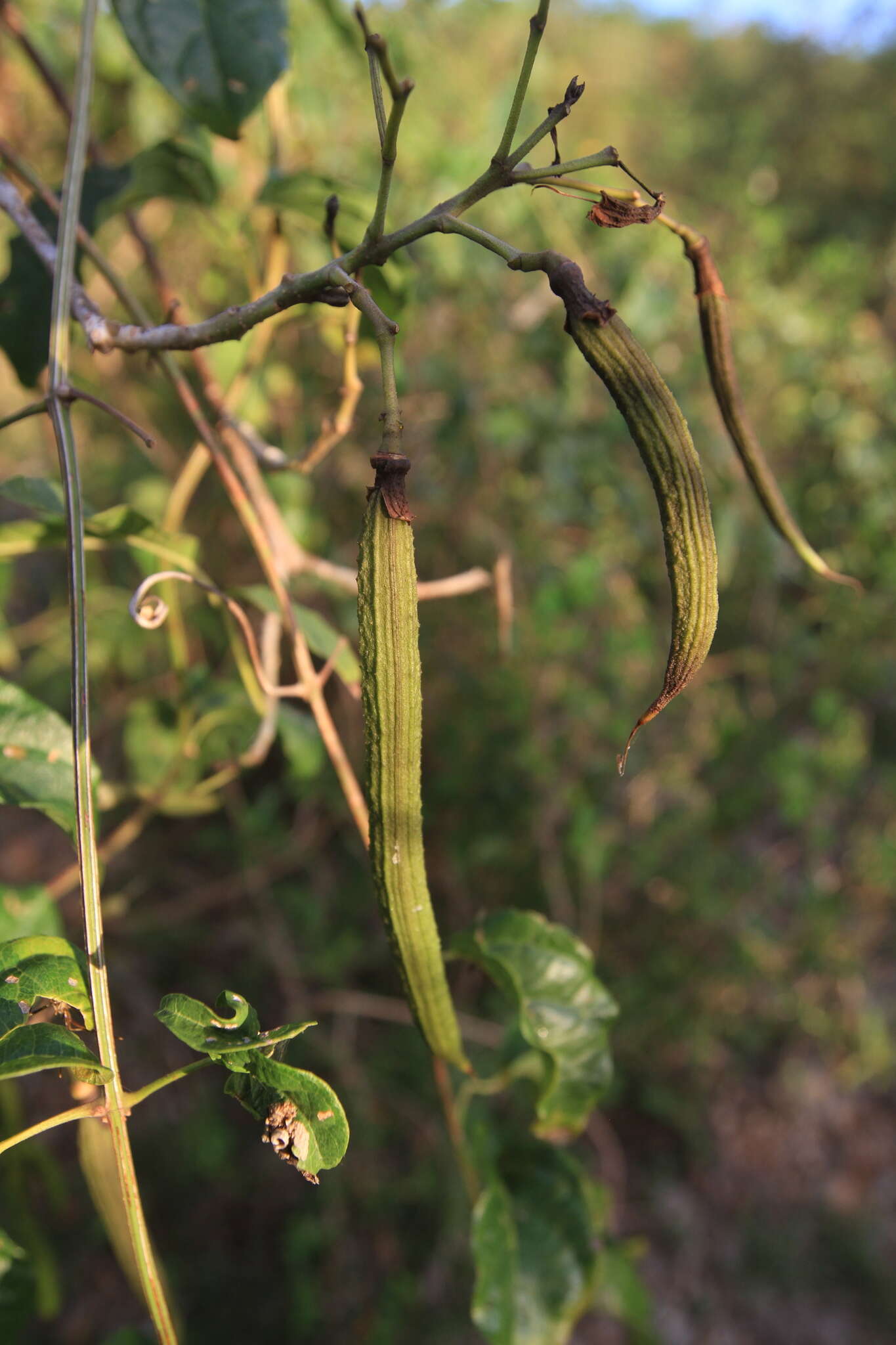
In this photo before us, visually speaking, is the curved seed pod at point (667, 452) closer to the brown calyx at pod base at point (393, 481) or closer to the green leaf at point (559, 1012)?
the brown calyx at pod base at point (393, 481)

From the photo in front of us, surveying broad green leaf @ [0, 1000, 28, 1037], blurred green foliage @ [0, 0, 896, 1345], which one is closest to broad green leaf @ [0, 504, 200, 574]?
broad green leaf @ [0, 1000, 28, 1037]

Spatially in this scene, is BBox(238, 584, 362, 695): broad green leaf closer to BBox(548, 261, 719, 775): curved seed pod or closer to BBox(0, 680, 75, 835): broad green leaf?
BBox(0, 680, 75, 835): broad green leaf

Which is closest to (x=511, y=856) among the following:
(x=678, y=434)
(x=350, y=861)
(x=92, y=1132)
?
(x=350, y=861)

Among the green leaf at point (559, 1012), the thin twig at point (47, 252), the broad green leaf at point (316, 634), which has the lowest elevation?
the green leaf at point (559, 1012)

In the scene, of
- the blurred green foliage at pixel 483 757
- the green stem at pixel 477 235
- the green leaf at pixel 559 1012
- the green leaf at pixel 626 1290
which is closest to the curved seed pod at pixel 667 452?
the green stem at pixel 477 235

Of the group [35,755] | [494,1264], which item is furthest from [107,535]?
[494,1264]

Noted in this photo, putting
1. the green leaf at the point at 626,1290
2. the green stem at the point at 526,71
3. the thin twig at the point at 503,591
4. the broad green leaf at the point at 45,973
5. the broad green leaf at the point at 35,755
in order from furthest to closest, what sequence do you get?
the green leaf at the point at 626,1290
the thin twig at the point at 503,591
the broad green leaf at the point at 35,755
the broad green leaf at the point at 45,973
the green stem at the point at 526,71

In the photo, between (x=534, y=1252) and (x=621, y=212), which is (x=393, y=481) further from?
(x=534, y=1252)
